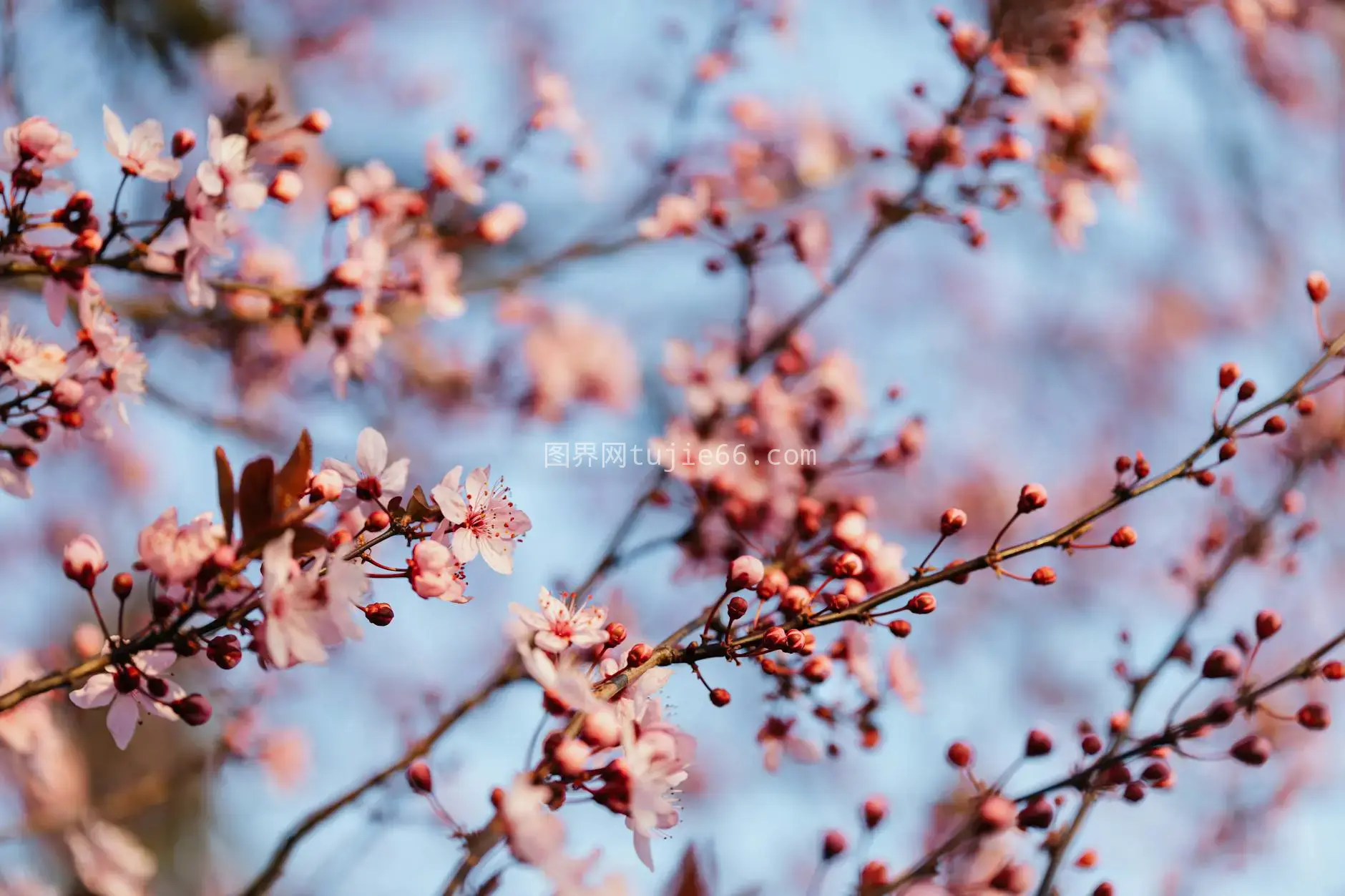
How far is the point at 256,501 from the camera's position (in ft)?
3.36

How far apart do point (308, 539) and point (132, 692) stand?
371 mm

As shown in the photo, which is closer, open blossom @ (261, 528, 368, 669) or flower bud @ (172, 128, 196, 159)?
open blossom @ (261, 528, 368, 669)

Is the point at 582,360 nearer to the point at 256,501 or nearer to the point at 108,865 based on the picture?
the point at 108,865

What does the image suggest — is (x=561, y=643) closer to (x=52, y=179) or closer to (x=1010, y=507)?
(x=52, y=179)

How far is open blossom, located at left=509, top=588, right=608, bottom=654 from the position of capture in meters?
1.20

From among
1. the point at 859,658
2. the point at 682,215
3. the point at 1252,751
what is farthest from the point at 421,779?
the point at 682,215

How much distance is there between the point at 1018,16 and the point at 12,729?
2.96 metres

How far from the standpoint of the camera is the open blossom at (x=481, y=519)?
1211 millimetres

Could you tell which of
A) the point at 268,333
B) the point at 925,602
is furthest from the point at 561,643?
the point at 268,333

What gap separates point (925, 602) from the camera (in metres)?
1.22

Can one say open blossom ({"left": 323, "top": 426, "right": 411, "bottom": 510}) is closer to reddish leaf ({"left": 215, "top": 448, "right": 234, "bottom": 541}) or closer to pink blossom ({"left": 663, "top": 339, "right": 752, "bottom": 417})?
reddish leaf ({"left": 215, "top": 448, "right": 234, "bottom": 541})

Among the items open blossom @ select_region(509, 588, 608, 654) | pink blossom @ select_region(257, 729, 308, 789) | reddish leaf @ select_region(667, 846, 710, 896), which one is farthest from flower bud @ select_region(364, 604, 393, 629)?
pink blossom @ select_region(257, 729, 308, 789)

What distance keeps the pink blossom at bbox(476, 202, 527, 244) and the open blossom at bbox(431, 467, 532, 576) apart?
3.60 feet

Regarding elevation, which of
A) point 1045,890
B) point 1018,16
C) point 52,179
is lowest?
point 1045,890
